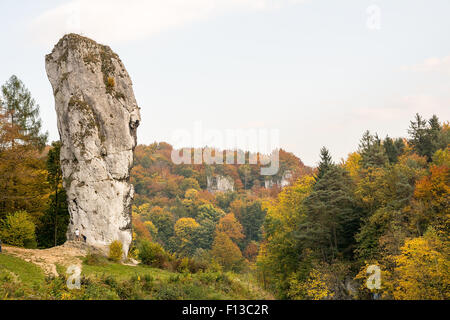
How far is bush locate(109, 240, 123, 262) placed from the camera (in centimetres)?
2298

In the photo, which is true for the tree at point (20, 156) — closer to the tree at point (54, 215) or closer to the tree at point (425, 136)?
the tree at point (54, 215)

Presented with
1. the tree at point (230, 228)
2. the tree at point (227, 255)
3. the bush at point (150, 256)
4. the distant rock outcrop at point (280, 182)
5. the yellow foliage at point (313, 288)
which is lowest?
the tree at point (227, 255)

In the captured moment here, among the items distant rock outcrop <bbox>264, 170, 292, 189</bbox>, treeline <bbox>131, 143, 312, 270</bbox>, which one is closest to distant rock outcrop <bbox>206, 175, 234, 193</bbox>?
treeline <bbox>131, 143, 312, 270</bbox>

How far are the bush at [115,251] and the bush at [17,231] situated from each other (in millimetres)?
6050

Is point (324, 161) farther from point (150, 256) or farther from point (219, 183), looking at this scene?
point (219, 183)

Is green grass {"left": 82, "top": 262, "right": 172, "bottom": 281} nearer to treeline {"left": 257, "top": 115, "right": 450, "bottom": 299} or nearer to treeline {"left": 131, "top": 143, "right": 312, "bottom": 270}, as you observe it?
treeline {"left": 257, "top": 115, "right": 450, "bottom": 299}

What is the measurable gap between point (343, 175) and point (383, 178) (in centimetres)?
497

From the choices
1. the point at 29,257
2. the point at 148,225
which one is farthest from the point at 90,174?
the point at 148,225

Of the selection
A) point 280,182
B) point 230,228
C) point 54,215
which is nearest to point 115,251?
point 54,215

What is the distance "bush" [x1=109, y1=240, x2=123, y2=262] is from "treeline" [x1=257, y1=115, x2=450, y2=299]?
15632mm

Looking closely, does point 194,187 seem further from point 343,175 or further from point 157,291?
point 157,291

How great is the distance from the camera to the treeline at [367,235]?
2406 cm

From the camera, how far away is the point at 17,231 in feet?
80.6

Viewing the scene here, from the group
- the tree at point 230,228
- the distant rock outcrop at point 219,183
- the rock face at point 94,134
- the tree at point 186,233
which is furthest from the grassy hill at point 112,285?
the distant rock outcrop at point 219,183
